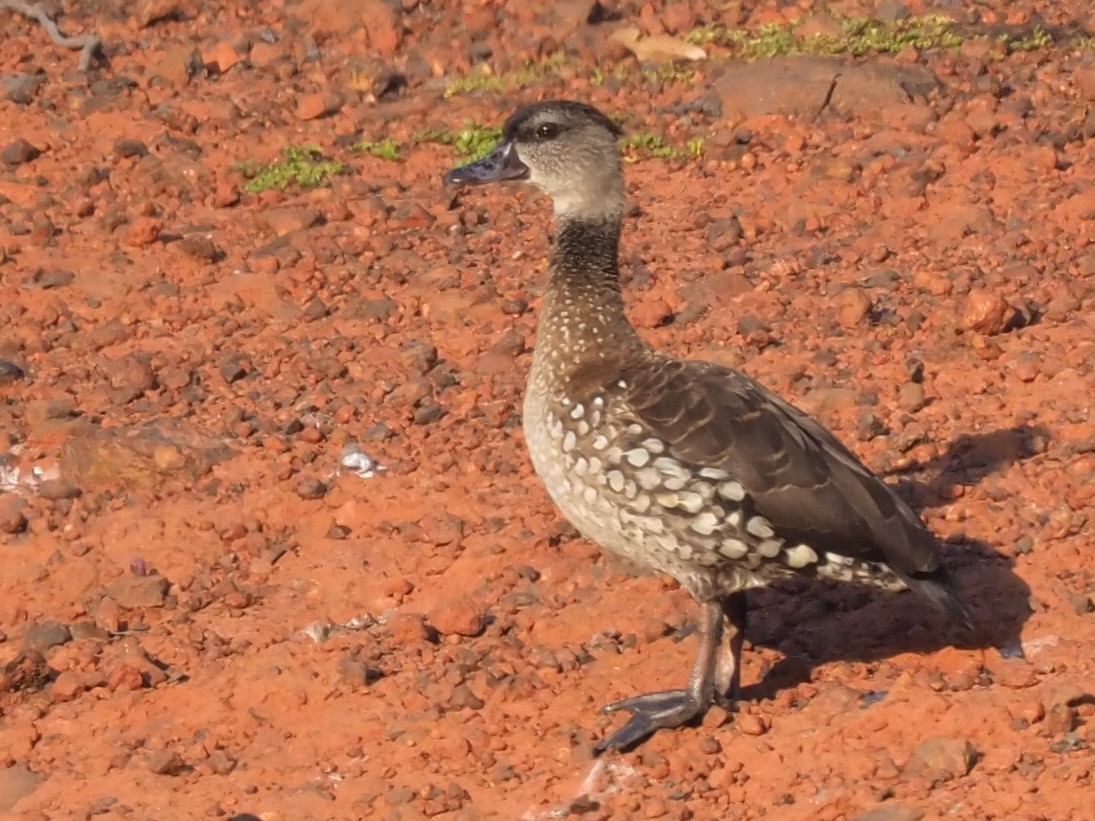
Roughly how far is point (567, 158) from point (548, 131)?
15 cm

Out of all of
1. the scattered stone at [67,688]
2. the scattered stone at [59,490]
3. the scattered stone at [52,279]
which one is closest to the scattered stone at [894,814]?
the scattered stone at [67,688]

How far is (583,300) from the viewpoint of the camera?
22.5ft

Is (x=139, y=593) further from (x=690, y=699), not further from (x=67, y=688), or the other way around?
(x=690, y=699)

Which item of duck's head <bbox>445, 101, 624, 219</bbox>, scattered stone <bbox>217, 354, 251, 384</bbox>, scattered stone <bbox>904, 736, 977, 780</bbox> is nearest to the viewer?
scattered stone <bbox>904, 736, 977, 780</bbox>

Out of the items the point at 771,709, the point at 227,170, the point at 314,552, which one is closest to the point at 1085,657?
the point at 771,709

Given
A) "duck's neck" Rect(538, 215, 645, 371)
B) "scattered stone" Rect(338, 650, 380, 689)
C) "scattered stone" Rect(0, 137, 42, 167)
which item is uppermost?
"duck's neck" Rect(538, 215, 645, 371)

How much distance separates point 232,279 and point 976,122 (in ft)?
12.8

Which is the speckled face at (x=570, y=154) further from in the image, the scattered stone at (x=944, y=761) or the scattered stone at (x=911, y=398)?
the scattered stone at (x=944, y=761)

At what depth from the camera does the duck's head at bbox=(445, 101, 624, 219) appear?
709cm

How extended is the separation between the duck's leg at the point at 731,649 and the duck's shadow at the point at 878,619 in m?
0.06

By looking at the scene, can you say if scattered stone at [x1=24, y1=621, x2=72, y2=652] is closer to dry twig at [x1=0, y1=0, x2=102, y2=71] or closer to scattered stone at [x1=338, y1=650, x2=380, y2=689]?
scattered stone at [x1=338, y1=650, x2=380, y2=689]

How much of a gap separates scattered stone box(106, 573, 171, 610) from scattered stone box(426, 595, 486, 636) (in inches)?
44.2

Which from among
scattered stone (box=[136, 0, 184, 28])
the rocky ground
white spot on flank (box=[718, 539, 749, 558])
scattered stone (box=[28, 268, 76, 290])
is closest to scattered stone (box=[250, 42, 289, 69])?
the rocky ground

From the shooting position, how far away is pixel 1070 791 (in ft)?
18.6
